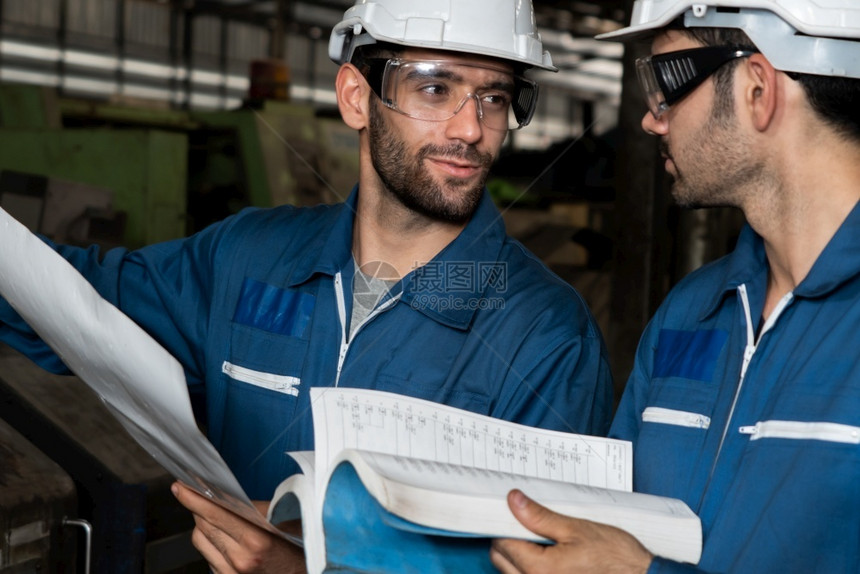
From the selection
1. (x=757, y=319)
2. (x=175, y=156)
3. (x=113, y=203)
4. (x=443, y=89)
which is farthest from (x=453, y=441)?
(x=175, y=156)

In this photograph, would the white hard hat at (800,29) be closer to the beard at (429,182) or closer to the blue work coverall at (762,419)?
the blue work coverall at (762,419)

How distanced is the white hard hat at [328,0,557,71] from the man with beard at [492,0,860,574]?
15.2 inches

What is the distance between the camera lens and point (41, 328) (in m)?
1.54

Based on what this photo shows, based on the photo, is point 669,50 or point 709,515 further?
point 669,50

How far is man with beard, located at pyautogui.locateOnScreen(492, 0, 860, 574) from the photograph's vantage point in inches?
48.2

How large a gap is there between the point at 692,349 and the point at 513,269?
0.46 m

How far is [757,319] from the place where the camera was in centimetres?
148

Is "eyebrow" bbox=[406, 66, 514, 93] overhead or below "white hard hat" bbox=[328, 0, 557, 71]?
below

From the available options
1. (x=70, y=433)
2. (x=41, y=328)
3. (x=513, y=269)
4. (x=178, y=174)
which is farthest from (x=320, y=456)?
(x=178, y=174)

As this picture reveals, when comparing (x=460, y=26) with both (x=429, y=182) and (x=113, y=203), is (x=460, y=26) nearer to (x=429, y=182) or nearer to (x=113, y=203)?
(x=429, y=182)

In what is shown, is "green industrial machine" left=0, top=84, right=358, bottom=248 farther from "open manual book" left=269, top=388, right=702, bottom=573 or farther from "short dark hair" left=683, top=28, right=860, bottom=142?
"short dark hair" left=683, top=28, right=860, bottom=142

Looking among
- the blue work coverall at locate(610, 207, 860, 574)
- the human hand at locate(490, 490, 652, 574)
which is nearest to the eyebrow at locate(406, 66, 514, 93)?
the blue work coverall at locate(610, 207, 860, 574)

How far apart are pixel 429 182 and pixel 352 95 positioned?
0.37 meters

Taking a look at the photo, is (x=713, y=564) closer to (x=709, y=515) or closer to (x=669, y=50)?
(x=709, y=515)
